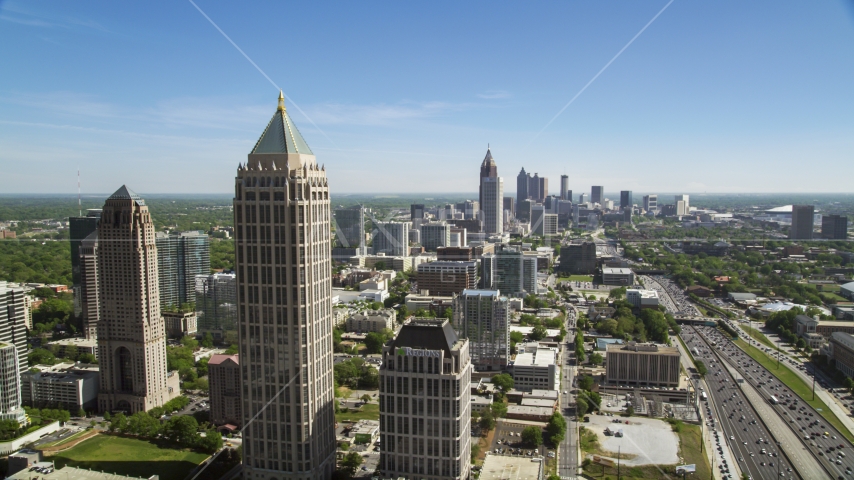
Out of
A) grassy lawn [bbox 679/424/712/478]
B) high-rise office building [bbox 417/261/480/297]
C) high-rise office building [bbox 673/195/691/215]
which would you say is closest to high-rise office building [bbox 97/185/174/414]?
grassy lawn [bbox 679/424/712/478]

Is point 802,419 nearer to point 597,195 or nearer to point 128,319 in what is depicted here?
point 128,319

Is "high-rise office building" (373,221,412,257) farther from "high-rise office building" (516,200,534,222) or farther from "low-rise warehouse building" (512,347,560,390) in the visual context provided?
"low-rise warehouse building" (512,347,560,390)

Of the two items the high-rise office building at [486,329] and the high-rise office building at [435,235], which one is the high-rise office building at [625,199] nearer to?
the high-rise office building at [435,235]

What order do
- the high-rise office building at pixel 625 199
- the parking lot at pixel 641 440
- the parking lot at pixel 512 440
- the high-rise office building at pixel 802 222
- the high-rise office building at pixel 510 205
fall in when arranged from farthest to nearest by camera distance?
the high-rise office building at pixel 510 205, the high-rise office building at pixel 625 199, the high-rise office building at pixel 802 222, the parking lot at pixel 512 440, the parking lot at pixel 641 440

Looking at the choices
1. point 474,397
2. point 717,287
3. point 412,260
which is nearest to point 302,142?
point 474,397

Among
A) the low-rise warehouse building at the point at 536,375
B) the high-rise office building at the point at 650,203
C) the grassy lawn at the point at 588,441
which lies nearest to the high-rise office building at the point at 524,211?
the high-rise office building at the point at 650,203

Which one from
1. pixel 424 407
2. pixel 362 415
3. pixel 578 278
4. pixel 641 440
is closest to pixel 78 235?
pixel 362 415
